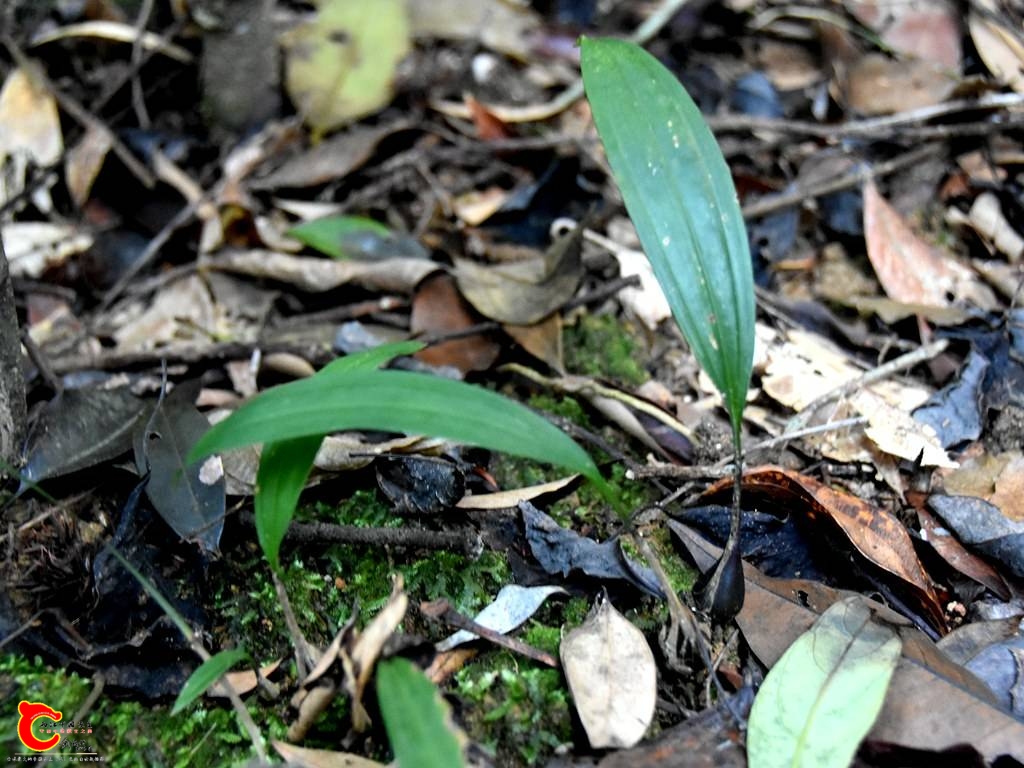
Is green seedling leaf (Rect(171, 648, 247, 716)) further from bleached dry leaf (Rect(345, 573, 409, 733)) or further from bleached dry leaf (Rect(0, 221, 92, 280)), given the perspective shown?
bleached dry leaf (Rect(0, 221, 92, 280))

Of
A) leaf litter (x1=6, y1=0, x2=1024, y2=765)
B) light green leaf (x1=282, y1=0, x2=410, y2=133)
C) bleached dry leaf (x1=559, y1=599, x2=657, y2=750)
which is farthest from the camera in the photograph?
light green leaf (x1=282, y1=0, x2=410, y2=133)

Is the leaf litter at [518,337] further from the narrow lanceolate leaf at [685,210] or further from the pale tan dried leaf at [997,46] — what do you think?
the narrow lanceolate leaf at [685,210]

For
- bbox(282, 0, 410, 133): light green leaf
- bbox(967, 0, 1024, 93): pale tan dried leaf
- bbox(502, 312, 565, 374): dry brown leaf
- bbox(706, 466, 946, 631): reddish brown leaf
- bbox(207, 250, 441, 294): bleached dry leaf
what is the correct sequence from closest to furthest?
bbox(706, 466, 946, 631): reddish brown leaf, bbox(502, 312, 565, 374): dry brown leaf, bbox(207, 250, 441, 294): bleached dry leaf, bbox(967, 0, 1024, 93): pale tan dried leaf, bbox(282, 0, 410, 133): light green leaf

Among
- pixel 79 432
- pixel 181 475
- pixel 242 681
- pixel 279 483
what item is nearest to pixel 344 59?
pixel 79 432

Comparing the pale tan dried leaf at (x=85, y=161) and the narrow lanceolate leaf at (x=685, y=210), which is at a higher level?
the narrow lanceolate leaf at (x=685, y=210)

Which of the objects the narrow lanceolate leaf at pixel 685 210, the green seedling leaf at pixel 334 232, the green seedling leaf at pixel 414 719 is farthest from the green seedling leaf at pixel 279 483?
the green seedling leaf at pixel 334 232

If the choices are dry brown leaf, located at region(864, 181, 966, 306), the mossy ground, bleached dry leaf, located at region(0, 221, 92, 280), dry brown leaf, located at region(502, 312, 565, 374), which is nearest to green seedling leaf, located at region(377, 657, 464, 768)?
the mossy ground

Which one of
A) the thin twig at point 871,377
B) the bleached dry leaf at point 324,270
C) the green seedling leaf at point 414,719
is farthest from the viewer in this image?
the bleached dry leaf at point 324,270

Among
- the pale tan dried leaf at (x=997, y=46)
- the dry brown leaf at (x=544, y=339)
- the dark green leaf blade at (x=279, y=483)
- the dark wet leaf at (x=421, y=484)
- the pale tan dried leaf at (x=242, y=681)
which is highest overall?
the dark green leaf blade at (x=279, y=483)
